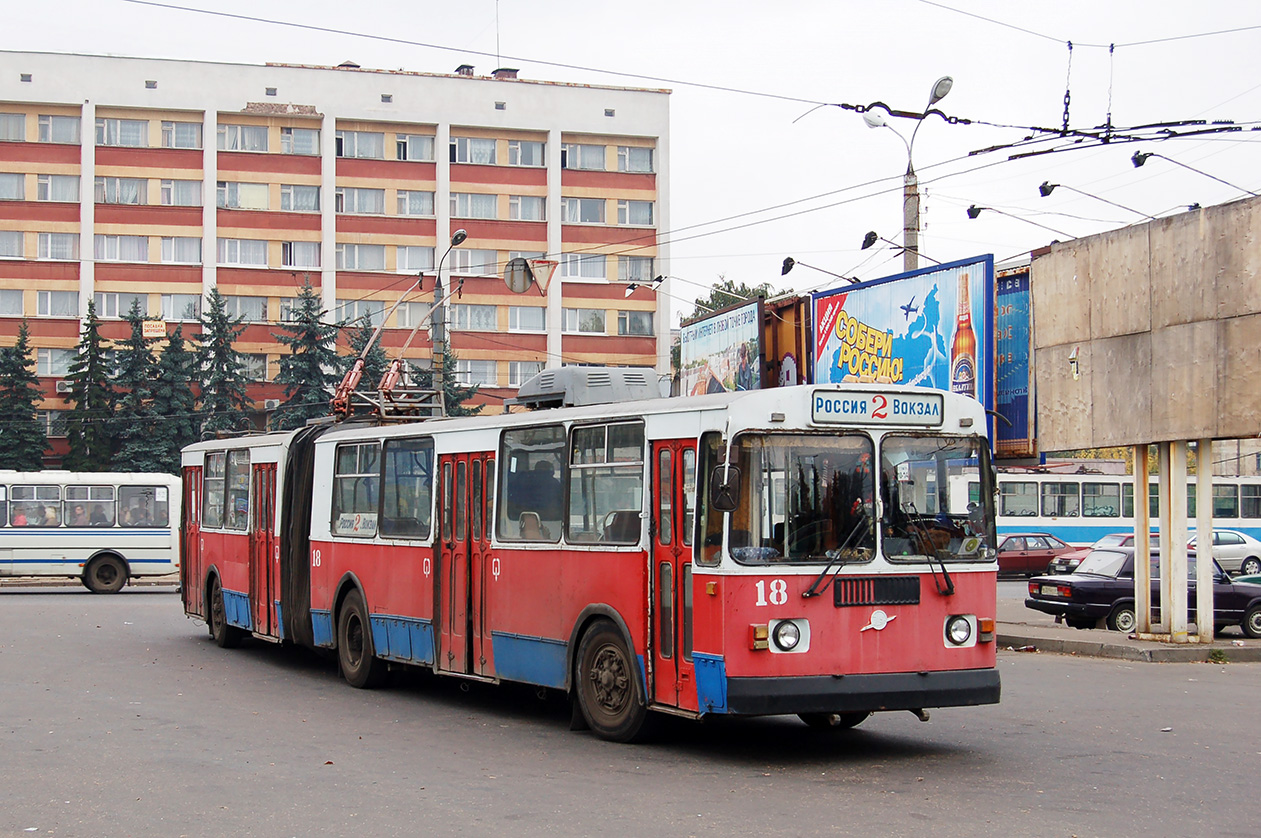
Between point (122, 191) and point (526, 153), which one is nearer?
point (122, 191)

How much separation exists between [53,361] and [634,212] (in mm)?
25917

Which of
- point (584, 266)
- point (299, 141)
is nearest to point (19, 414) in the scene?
point (299, 141)

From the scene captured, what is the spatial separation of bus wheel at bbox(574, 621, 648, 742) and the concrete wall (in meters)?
10.2

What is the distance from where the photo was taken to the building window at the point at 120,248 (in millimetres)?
61562

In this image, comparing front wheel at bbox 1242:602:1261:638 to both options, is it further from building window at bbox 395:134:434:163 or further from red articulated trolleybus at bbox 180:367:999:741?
building window at bbox 395:134:434:163

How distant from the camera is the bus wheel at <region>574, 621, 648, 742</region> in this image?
11.1 metres

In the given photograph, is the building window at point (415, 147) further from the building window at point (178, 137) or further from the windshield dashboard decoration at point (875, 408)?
the windshield dashboard decoration at point (875, 408)

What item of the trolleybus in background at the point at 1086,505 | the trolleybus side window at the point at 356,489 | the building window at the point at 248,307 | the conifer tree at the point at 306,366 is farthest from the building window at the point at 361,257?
the trolleybus side window at the point at 356,489

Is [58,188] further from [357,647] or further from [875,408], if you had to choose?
[875,408]

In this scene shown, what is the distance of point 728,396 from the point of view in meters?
10.4

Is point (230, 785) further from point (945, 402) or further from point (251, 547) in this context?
Answer: point (251, 547)

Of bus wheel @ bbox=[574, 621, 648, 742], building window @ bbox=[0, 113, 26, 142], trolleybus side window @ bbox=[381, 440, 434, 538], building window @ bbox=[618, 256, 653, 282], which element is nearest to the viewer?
bus wheel @ bbox=[574, 621, 648, 742]

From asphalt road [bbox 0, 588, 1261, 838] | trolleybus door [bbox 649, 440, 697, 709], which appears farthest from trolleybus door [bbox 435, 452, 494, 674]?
trolleybus door [bbox 649, 440, 697, 709]

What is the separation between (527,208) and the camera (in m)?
66.2
